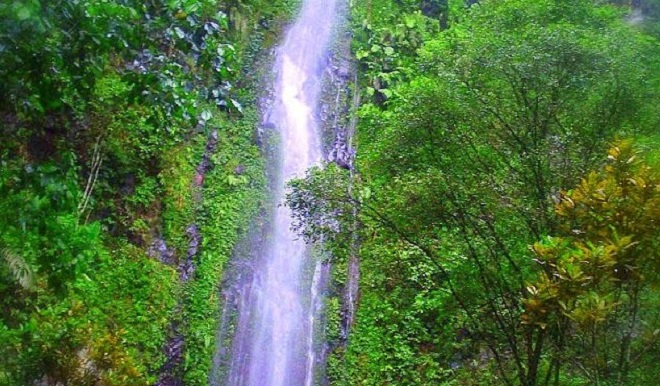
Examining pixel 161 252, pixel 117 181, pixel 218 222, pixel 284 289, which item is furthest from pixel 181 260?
pixel 284 289

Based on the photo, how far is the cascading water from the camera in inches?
397

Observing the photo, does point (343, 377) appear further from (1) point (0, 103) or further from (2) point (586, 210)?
(1) point (0, 103)

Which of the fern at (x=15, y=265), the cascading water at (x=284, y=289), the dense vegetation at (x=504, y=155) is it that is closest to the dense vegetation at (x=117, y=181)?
the fern at (x=15, y=265)

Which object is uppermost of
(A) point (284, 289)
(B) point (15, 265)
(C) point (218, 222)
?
(C) point (218, 222)

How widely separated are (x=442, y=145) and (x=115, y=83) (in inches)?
247

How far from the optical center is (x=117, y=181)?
10008mm

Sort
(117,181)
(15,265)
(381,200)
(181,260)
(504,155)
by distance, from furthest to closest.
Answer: (181,260) → (117,181) → (381,200) → (504,155) → (15,265)

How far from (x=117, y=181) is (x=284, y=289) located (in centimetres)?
349

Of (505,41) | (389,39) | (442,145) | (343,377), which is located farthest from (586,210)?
(389,39)

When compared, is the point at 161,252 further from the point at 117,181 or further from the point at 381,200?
the point at 381,200

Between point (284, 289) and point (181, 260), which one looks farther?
point (284, 289)

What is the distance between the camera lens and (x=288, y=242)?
11750 mm

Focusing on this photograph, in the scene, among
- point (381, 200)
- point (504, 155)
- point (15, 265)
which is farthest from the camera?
point (381, 200)

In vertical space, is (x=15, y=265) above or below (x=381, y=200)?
below
